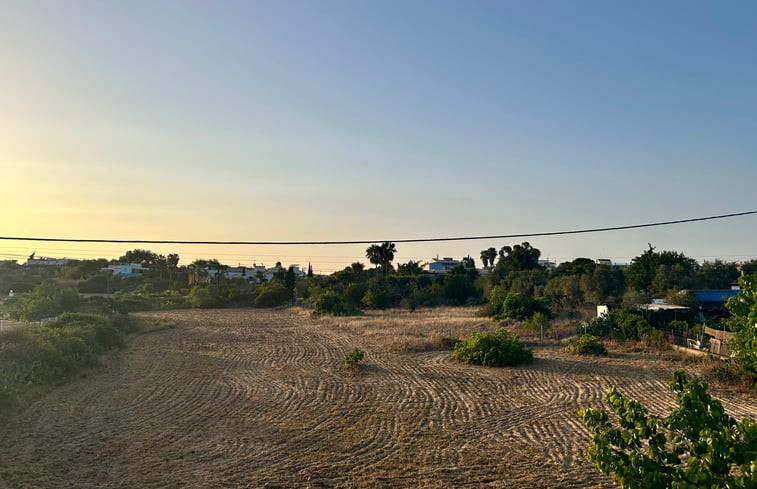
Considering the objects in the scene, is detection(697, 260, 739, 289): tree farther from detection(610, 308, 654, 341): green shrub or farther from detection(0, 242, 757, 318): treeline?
detection(610, 308, 654, 341): green shrub

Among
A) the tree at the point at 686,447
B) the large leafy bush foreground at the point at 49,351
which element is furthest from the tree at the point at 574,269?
the tree at the point at 686,447

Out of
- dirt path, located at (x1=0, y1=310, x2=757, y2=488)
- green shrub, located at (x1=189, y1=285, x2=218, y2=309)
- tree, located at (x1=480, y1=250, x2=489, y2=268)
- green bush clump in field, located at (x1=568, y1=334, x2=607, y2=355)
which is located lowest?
dirt path, located at (x1=0, y1=310, x2=757, y2=488)

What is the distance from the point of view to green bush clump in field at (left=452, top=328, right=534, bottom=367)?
19.5 metres

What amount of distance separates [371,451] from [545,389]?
7.32 m

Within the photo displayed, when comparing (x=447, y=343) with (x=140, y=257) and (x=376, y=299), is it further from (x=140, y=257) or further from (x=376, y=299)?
(x=140, y=257)

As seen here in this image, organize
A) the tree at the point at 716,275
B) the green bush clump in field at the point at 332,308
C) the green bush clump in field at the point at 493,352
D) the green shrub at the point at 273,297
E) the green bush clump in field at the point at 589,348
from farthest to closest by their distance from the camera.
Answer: the green shrub at the point at 273,297 → the tree at the point at 716,275 → the green bush clump in field at the point at 332,308 → the green bush clump in field at the point at 589,348 → the green bush clump in field at the point at 493,352

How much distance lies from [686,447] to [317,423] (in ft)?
29.4

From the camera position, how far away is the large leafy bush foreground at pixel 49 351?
48.2 feet

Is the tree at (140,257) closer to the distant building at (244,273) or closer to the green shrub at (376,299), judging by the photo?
the distant building at (244,273)

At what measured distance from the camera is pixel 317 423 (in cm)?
1215

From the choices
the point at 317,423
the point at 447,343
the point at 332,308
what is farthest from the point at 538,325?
the point at 332,308

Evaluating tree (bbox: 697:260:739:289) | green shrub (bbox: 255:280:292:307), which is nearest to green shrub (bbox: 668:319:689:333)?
tree (bbox: 697:260:739:289)

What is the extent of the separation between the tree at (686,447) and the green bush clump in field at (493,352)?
49.9 feet

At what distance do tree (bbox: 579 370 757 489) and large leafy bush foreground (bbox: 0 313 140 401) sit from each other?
43.9 feet
